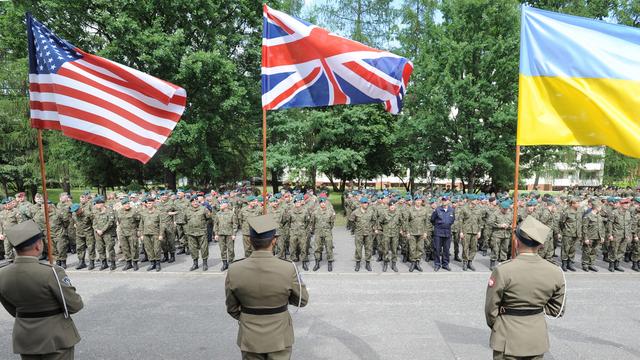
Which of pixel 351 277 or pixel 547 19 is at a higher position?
pixel 547 19

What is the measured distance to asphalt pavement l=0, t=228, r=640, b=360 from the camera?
5.44 metres

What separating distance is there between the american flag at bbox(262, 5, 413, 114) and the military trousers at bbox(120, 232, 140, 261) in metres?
6.91

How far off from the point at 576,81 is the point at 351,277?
6.62 m

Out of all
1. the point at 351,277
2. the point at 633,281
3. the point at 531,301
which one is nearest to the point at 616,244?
the point at 633,281

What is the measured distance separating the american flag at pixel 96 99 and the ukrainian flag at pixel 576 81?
463 centimetres

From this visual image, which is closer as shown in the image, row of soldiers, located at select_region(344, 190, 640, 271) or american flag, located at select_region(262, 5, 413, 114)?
american flag, located at select_region(262, 5, 413, 114)

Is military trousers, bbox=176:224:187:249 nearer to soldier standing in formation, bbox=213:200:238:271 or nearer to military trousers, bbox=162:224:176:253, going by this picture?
military trousers, bbox=162:224:176:253

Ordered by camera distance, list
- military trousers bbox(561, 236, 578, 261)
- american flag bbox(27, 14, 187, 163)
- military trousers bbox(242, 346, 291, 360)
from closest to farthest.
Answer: military trousers bbox(242, 346, 291, 360)
american flag bbox(27, 14, 187, 163)
military trousers bbox(561, 236, 578, 261)

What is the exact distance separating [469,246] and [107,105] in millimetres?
9465

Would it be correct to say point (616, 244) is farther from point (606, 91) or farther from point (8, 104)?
point (8, 104)

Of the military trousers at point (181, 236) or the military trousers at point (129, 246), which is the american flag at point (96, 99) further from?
the military trousers at point (181, 236)

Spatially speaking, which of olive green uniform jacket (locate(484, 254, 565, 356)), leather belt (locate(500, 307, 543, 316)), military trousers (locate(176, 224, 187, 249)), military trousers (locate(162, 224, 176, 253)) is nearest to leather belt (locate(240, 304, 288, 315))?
olive green uniform jacket (locate(484, 254, 565, 356))

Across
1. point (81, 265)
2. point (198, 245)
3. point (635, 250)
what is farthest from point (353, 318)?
point (635, 250)

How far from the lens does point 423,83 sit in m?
23.8
